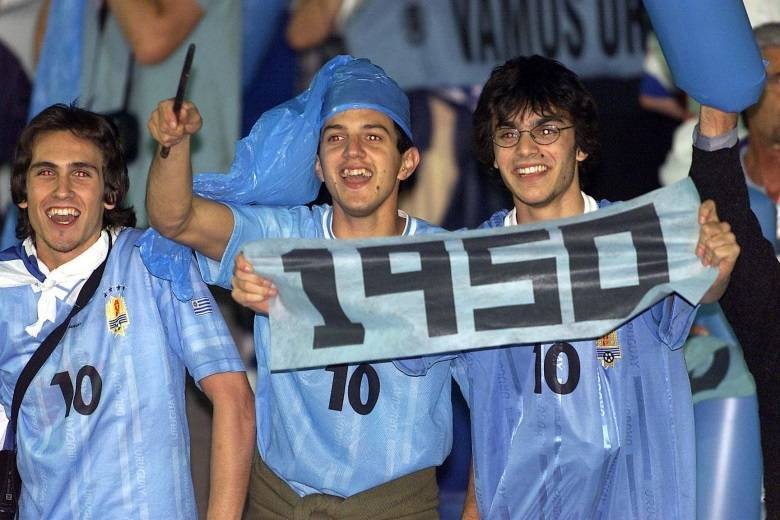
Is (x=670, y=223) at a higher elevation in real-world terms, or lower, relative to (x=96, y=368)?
higher

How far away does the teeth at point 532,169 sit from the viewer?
3615 millimetres

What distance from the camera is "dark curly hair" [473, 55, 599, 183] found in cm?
370

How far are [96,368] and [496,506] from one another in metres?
1.10

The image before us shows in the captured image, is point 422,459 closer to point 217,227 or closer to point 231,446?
point 231,446

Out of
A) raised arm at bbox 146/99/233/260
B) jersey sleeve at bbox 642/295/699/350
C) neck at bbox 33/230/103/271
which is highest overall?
raised arm at bbox 146/99/233/260

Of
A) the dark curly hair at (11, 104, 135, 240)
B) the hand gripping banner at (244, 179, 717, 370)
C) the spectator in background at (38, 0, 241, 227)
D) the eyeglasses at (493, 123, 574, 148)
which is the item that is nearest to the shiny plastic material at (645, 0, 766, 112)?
the hand gripping banner at (244, 179, 717, 370)

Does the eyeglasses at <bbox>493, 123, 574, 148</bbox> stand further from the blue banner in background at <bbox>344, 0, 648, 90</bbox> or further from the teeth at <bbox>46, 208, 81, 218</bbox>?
the blue banner in background at <bbox>344, 0, 648, 90</bbox>

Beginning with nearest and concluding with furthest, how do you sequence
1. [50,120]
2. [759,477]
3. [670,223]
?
[670,223], [50,120], [759,477]

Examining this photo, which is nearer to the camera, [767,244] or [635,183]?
[767,244]

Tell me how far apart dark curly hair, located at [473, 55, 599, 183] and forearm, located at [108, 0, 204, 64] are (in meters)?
2.29

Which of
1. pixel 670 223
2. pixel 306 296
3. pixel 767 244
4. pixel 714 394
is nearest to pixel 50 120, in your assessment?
pixel 306 296

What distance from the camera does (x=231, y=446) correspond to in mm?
3590

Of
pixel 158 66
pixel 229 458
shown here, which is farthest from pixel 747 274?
pixel 158 66

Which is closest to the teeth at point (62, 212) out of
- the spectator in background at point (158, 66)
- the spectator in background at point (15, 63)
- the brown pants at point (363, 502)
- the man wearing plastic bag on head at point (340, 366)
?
the man wearing plastic bag on head at point (340, 366)
